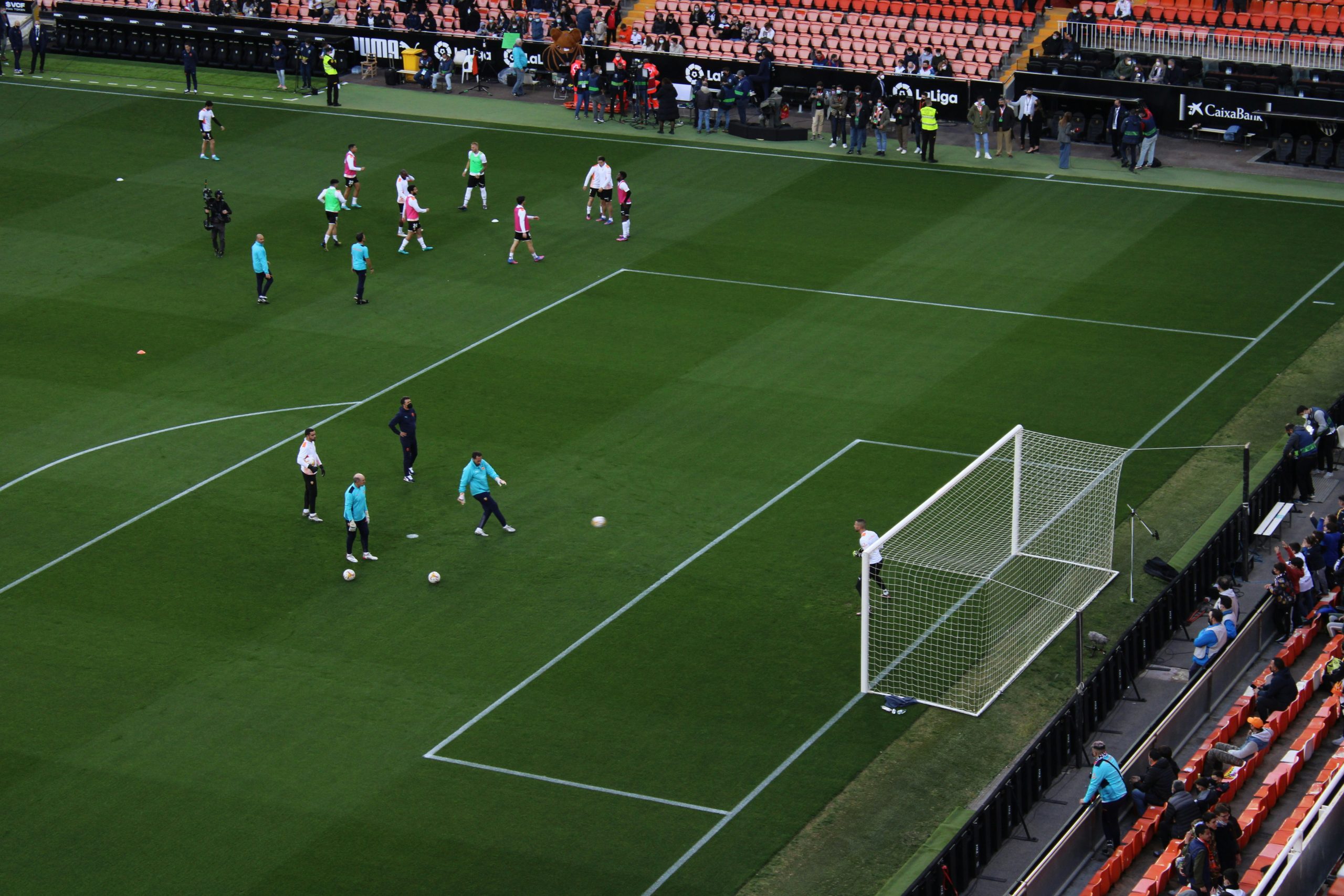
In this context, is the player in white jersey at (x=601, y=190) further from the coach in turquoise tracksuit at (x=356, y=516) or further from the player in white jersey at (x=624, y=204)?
the coach in turquoise tracksuit at (x=356, y=516)

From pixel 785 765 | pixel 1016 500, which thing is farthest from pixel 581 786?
pixel 1016 500

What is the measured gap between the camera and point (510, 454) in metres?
34.6

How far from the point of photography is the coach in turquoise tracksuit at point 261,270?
Result: 41.8 metres

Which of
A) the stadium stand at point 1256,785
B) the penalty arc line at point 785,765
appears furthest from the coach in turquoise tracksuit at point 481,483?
the stadium stand at point 1256,785

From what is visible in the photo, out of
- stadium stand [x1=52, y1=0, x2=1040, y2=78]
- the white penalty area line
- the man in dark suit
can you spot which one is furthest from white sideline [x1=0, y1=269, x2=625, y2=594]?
stadium stand [x1=52, y1=0, x2=1040, y2=78]

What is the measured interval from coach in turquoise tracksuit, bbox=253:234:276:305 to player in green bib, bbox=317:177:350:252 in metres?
2.77

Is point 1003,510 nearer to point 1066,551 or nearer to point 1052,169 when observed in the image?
point 1066,551

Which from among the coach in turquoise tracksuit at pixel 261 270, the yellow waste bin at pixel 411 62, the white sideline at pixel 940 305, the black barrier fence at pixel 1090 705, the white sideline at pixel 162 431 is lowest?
the black barrier fence at pixel 1090 705

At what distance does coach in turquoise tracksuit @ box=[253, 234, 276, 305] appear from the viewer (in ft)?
137

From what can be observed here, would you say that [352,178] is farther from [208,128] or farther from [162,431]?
[162,431]

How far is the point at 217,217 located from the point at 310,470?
15765 mm

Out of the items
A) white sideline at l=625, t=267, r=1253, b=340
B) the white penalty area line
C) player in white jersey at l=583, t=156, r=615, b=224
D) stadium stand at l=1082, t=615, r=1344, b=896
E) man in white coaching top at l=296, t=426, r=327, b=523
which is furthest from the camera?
the white penalty area line

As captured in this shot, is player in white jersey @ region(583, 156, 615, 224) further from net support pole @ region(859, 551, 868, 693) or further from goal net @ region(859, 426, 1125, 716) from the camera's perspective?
net support pole @ region(859, 551, 868, 693)

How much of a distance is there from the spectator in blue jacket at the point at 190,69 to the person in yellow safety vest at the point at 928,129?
2375 cm
